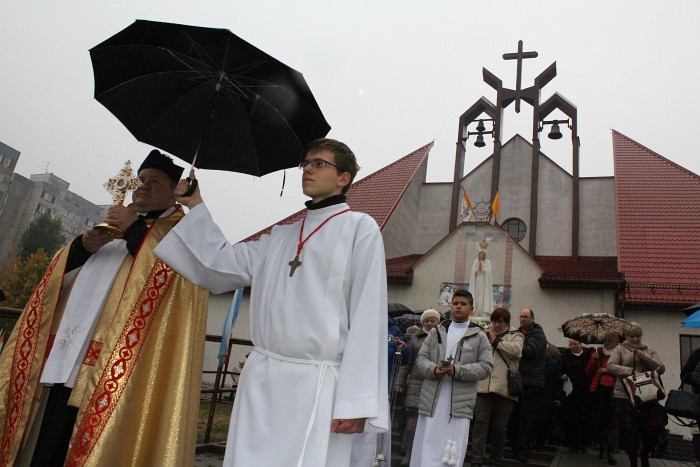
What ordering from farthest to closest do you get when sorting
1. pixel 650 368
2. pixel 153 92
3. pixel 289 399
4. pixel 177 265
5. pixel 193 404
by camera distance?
pixel 650 368
pixel 153 92
pixel 193 404
pixel 177 265
pixel 289 399

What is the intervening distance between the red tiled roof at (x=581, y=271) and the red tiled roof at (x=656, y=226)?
0.59 meters

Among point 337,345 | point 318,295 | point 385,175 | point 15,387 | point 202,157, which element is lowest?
point 15,387

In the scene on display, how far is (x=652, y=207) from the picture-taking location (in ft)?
64.4

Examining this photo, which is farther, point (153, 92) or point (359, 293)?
point (153, 92)

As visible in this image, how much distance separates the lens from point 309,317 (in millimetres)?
2746

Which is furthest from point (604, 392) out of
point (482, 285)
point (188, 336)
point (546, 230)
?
point (546, 230)

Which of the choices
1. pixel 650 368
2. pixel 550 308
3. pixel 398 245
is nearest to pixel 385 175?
pixel 398 245

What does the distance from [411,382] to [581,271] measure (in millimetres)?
12004

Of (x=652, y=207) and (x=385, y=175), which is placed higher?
(x=385, y=175)

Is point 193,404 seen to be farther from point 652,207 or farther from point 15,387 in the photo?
point 652,207

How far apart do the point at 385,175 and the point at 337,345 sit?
891 inches

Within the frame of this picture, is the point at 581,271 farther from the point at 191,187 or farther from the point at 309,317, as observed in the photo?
the point at 191,187

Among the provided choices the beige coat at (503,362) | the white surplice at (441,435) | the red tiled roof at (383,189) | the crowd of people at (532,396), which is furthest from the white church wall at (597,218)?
the white surplice at (441,435)

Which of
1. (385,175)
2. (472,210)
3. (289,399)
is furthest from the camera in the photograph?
(385,175)
